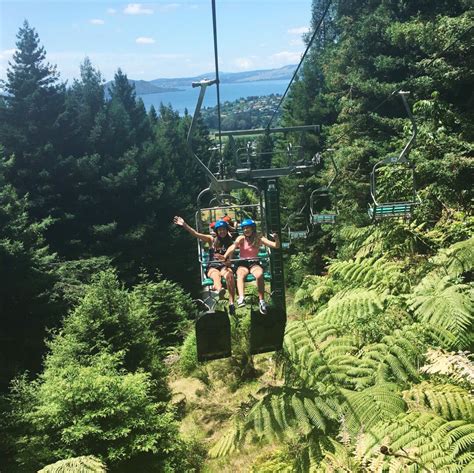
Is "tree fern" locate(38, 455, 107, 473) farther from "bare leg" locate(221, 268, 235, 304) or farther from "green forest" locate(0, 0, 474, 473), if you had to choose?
"bare leg" locate(221, 268, 235, 304)

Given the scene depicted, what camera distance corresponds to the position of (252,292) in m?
→ 14.6

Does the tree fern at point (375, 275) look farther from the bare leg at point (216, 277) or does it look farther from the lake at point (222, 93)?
the lake at point (222, 93)

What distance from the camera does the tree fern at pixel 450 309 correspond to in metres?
4.53

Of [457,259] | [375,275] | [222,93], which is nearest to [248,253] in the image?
[375,275]

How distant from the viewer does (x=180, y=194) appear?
3150cm

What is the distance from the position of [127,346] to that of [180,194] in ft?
68.0

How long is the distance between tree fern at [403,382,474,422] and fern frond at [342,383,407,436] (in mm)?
141

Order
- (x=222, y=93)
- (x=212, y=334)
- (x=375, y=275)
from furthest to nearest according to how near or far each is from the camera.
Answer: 1. (x=222, y=93)
2. (x=375, y=275)
3. (x=212, y=334)

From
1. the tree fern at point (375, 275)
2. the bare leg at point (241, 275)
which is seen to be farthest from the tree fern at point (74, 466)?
the tree fern at point (375, 275)

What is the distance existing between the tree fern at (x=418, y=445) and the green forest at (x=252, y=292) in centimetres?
1

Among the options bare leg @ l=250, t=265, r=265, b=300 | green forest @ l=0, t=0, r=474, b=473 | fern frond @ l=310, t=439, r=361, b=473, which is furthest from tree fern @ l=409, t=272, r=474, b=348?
bare leg @ l=250, t=265, r=265, b=300

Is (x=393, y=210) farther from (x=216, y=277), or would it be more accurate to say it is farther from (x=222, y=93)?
(x=222, y=93)

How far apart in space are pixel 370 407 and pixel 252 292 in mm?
10592

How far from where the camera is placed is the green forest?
14.0 feet
